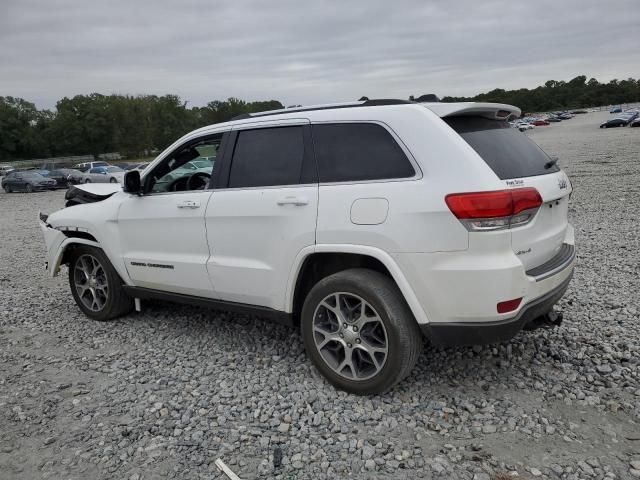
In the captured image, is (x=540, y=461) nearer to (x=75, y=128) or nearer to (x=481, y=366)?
(x=481, y=366)

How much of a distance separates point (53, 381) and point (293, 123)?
2698mm

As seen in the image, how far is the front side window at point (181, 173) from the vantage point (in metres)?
4.53

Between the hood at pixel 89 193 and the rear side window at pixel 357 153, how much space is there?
108 inches

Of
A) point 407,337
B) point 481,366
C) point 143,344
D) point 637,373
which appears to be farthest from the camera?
point 143,344

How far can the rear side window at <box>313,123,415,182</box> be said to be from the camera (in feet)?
10.7

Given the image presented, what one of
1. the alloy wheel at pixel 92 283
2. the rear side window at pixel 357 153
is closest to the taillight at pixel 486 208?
the rear side window at pixel 357 153

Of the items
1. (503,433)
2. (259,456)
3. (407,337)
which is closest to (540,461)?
(503,433)

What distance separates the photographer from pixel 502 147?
11.1 feet

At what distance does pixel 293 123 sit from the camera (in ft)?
12.5

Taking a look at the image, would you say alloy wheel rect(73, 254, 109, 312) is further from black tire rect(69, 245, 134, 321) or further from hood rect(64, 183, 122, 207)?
hood rect(64, 183, 122, 207)

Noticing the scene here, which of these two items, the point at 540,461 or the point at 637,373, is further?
the point at 637,373

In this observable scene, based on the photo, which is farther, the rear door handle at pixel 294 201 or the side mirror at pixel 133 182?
the side mirror at pixel 133 182

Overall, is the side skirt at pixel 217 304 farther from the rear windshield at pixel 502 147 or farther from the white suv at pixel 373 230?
the rear windshield at pixel 502 147

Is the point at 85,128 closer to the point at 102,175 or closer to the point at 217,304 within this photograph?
the point at 102,175
